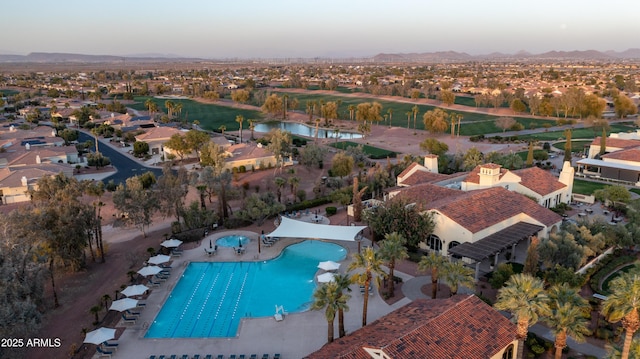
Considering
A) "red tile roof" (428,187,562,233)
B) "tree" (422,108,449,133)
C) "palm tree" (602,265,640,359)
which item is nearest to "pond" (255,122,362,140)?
"tree" (422,108,449,133)

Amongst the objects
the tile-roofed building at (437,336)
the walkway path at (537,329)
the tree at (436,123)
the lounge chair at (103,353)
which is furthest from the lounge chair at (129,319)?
the tree at (436,123)

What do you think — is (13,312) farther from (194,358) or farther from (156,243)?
(156,243)

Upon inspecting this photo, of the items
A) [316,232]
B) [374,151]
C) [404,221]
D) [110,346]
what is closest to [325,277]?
[316,232]

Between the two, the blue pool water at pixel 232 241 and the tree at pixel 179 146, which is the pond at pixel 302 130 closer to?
the tree at pixel 179 146

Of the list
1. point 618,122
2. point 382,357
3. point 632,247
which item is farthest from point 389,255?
point 618,122

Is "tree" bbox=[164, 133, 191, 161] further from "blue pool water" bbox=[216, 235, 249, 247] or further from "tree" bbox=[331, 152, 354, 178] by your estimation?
"blue pool water" bbox=[216, 235, 249, 247]
